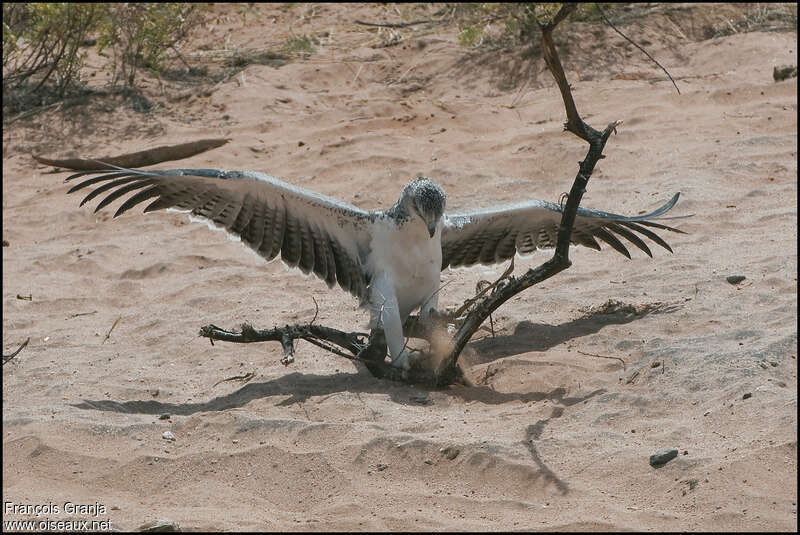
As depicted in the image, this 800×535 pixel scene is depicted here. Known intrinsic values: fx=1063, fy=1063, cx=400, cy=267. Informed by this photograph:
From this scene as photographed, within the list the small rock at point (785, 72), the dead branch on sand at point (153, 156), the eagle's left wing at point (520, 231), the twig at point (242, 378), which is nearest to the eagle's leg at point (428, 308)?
the eagle's left wing at point (520, 231)

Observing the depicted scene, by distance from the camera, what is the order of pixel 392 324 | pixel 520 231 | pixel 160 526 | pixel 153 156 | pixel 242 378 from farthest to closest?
pixel 153 156, pixel 520 231, pixel 242 378, pixel 392 324, pixel 160 526

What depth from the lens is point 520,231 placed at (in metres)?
6.84

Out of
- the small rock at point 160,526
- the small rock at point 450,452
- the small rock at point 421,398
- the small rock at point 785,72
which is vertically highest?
the small rock at point 785,72

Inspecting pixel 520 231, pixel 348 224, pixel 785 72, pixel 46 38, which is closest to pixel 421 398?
pixel 348 224

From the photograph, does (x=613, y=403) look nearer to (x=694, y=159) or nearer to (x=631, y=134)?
(x=694, y=159)

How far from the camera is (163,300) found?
7574 millimetres

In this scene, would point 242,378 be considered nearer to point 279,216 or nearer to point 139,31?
point 279,216

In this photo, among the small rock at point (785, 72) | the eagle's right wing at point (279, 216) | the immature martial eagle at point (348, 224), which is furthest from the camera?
the small rock at point (785, 72)

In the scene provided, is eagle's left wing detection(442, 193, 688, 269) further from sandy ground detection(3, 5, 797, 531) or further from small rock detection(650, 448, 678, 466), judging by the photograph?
small rock detection(650, 448, 678, 466)

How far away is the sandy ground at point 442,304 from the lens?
4359 millimetres

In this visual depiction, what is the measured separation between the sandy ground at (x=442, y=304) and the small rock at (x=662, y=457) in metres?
0.06

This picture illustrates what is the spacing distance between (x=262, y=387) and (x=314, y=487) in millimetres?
1464

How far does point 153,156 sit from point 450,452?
22.3 ft

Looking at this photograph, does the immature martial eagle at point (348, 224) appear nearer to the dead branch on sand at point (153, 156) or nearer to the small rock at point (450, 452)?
the small rock at point (450, 452)
